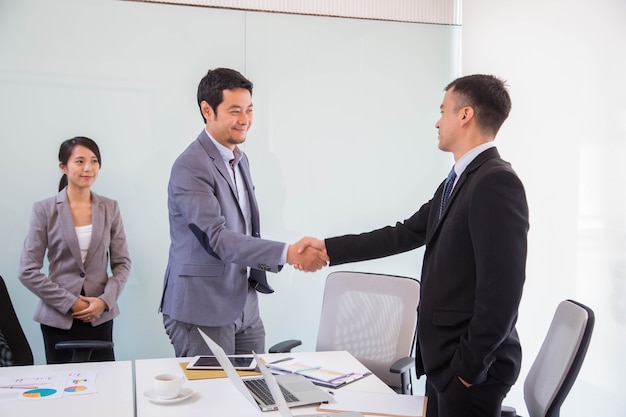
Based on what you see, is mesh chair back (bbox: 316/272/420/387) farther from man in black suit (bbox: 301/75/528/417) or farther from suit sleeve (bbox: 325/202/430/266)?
man in black suit (bbox: 301/75/528/417)

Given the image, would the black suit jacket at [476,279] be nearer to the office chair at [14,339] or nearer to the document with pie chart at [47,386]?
the document with pie chart at [47,386]

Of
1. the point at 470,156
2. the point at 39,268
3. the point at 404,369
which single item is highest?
the point at 470,156

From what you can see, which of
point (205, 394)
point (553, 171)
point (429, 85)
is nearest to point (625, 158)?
point (553, 171)

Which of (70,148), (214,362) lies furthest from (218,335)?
(70,148)

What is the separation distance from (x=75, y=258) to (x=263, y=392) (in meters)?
1.73

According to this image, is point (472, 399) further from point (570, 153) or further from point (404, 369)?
point (570, 153)

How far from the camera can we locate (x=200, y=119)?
4.08 meters

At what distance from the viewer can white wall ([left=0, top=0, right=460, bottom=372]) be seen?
3801 millimetres

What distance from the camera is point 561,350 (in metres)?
2.12

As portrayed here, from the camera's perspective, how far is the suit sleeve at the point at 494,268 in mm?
1973

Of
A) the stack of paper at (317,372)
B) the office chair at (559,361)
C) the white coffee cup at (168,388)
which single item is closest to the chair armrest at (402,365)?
the stack of paper at (317,372)

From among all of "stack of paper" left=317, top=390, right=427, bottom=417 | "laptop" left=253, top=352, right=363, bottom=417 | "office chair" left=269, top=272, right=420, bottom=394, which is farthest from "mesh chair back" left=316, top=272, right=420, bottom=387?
"laptop" left=253, top=352, right=363, bottom=417

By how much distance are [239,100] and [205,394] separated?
56.2 inches

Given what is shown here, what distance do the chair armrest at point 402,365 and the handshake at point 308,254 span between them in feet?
1.89
